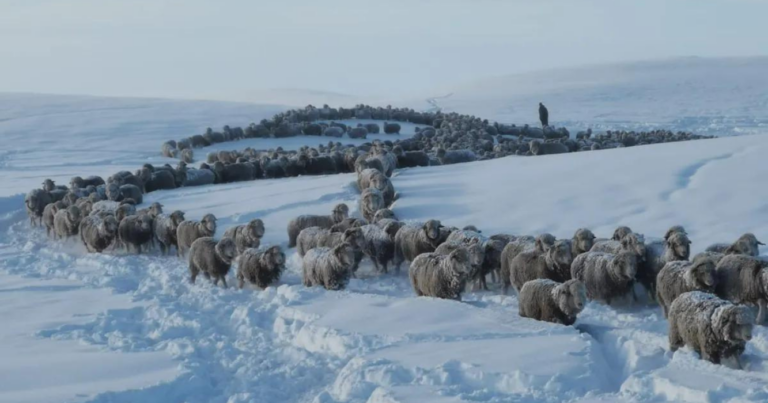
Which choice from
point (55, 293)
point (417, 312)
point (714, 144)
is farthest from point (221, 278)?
point (714, 144)

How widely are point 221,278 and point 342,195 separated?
5.13 meters

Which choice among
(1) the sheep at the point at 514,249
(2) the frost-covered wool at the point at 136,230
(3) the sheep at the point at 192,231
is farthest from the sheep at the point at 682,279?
(2) the frost-covered wool at the point at 136,230

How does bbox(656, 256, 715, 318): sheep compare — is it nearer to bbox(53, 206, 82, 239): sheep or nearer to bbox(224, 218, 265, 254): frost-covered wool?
bbox(224, 218, 265, 254): frost-covered wool

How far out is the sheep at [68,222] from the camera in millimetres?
16906

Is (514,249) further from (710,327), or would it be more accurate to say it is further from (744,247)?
(710,327)

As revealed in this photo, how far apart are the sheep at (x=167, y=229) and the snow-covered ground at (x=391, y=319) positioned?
580mm

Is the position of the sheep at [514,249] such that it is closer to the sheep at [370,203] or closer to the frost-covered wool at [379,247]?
the frost-covered wool at [379,247]

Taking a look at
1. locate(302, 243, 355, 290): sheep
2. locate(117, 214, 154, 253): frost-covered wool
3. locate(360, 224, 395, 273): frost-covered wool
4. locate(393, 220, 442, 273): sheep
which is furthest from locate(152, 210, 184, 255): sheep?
locate(393, 220, 442, 273): sheep

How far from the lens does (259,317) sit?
404 inches

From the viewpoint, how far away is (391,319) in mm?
9375

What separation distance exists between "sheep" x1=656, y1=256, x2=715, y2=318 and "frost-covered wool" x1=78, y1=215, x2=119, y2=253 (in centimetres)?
988

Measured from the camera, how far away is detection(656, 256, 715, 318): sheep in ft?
28.3

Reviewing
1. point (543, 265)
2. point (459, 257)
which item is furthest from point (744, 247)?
point (459, 257)

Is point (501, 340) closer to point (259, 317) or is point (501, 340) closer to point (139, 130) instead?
point (259, 317)
